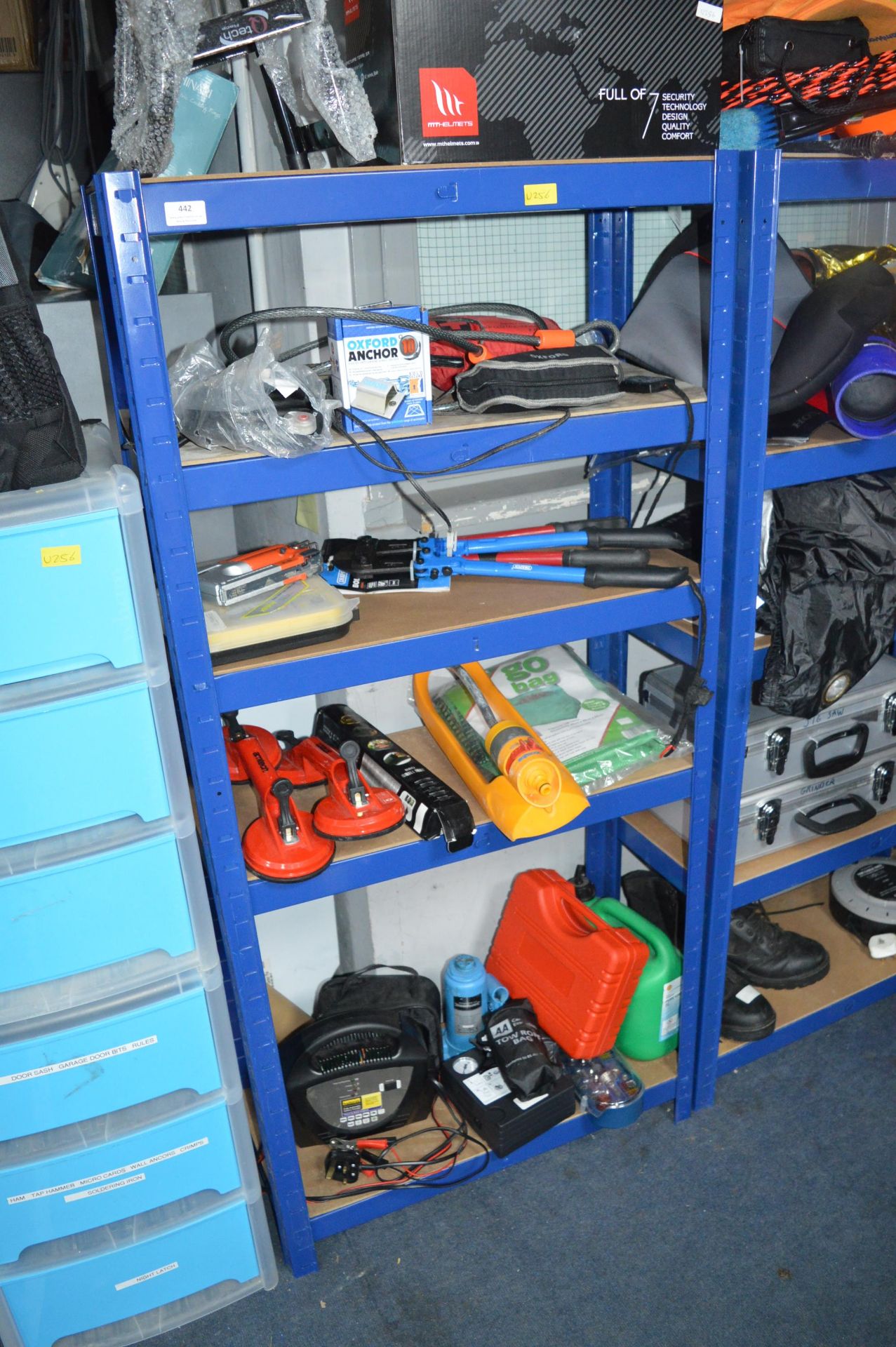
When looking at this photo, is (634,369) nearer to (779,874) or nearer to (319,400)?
(319,400)

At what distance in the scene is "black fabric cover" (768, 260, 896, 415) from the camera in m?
1.45

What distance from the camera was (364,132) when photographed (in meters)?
1.19

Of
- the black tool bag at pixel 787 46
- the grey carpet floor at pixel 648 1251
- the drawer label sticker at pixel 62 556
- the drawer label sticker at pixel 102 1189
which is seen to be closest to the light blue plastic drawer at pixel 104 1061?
the drawer label sticker at pixel 102 1189

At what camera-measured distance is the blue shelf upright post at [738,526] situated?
4.57 ft

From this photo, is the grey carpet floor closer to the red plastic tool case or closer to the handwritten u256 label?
the red plastic tool case

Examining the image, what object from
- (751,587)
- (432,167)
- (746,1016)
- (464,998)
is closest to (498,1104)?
(464,998)

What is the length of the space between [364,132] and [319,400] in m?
0.31

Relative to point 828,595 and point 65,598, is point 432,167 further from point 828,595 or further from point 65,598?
point 828,595

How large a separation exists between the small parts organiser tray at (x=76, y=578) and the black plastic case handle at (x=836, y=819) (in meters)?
1.32

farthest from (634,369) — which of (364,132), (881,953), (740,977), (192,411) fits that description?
(881,953)

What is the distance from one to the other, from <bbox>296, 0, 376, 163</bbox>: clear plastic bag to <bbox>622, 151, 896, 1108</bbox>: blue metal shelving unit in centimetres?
54

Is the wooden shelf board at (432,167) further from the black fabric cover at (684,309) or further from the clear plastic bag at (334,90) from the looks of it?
the black fabric cover at (684,309)

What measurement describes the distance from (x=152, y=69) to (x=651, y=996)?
167 cm

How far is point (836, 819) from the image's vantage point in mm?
1994
